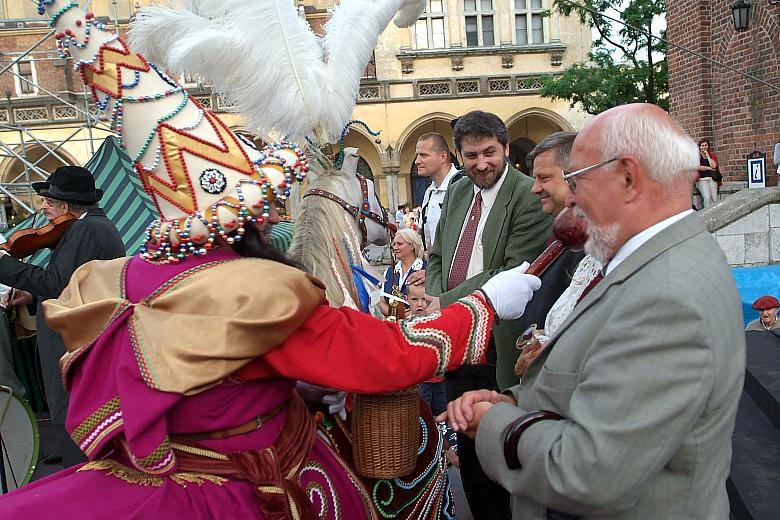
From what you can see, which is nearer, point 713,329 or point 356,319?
point 713,329

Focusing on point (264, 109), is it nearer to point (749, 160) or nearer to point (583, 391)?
point (583, 391)

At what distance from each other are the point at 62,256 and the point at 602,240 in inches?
139

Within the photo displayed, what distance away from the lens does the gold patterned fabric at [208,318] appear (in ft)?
5.90

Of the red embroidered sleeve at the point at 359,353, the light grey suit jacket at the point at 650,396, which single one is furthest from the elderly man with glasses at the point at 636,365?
the red embroidered sleeve at the point at 359,353

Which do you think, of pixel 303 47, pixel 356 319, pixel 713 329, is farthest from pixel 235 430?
pixel 303 47

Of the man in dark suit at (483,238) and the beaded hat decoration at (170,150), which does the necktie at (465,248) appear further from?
the beaded hat decoration at (170,150)

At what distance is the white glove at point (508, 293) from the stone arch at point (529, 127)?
2273 cm

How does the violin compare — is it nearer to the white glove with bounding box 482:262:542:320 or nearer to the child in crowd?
the child in crowd

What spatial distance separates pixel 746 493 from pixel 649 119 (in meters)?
2.14

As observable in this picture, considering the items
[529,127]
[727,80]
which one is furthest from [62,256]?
[529,127]

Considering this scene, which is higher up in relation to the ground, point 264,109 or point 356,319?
point 264,109

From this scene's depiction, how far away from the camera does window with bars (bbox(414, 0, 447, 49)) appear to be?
23.7 metres

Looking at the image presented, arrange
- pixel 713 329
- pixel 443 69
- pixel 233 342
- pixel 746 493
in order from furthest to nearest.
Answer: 1. pixel 443 69
2. pixel 746 493
3. pixel 233 342
4. pixel 713 329

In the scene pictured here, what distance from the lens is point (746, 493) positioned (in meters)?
2.86
